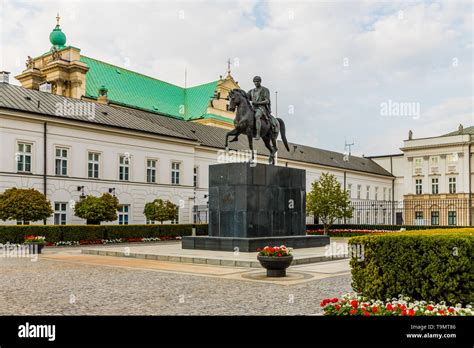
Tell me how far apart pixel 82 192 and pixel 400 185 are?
61.8 m

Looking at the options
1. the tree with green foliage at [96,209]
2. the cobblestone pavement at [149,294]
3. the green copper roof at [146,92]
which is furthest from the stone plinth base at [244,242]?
the green copper roof at [146,92]

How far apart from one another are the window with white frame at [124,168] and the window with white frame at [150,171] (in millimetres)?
2049

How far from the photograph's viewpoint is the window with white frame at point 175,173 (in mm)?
45656

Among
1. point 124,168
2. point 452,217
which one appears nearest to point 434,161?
point 452,217

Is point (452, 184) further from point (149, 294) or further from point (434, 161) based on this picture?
point (149, 294)

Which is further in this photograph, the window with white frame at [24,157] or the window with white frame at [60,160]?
the window with white frame at [60,160]

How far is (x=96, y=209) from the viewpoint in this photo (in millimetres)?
34438

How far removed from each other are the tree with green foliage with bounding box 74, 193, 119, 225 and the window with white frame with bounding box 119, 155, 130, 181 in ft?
18.2

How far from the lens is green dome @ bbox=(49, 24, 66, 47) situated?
72.9m

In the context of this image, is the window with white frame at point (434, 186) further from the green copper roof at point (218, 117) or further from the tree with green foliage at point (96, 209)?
the tree with green foliage at point (96, 209)

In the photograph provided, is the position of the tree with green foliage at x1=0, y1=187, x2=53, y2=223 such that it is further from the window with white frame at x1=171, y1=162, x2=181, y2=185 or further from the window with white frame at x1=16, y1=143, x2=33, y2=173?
the window with white frame at x1=171, y1=162, x2=181, y2=185

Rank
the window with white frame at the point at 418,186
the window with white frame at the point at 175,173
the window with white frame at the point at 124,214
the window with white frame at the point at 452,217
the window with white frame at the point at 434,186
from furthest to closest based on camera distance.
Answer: the window with white frame at the point at 418,186 → the window with white frame at the point at 434,186 → the window with white frame at the point at 452,217 → the window with white frame at the point at 175,173 → the window with white frame at the point at 124,214
